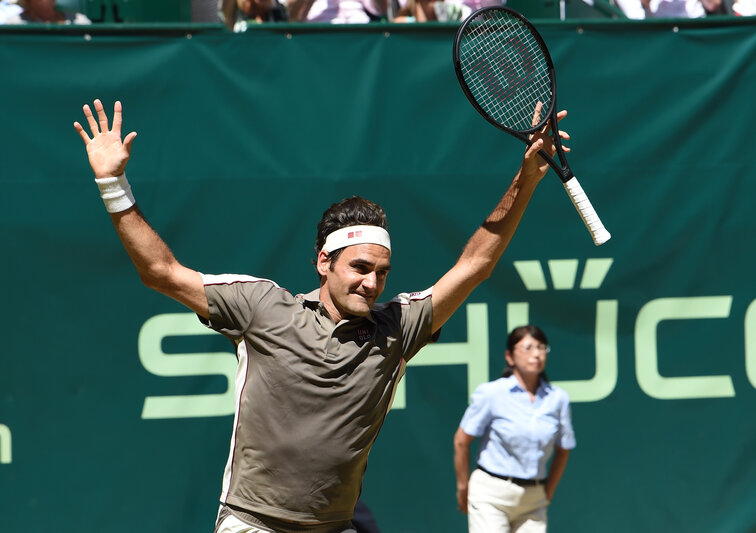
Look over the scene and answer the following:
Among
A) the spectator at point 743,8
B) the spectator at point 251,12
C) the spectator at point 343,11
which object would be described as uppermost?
the spectator at point 743,8

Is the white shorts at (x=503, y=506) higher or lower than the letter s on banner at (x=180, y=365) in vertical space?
lower

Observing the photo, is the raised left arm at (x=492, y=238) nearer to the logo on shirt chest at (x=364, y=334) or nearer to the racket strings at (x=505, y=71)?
the logo on shirt chest at (x=364, y=334)

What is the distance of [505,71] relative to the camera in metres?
4.43

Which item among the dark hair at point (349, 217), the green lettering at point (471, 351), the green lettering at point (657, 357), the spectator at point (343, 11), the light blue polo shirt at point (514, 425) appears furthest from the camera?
the spectator at point (343, 11)

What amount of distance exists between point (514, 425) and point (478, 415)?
172 millimetres

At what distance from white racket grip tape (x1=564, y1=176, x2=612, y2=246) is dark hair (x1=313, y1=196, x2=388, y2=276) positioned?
22.4 inches

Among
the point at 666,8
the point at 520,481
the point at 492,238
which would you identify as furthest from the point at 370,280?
the point at 666,8

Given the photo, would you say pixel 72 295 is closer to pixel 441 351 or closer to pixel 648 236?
pixel 441 351

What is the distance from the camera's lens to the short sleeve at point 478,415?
15.7 ft

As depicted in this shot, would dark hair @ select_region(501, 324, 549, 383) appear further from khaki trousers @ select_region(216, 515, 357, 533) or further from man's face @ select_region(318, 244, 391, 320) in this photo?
khaki trousers @ select_region(216, 515, 357, 533)

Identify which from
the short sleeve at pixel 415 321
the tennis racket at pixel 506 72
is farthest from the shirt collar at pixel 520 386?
the short sleeve at pixel 415 321

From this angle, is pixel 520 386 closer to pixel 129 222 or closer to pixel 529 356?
pixel 529 356

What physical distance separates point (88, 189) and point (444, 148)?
174 cm

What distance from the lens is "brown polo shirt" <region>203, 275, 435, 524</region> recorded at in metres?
2.86
